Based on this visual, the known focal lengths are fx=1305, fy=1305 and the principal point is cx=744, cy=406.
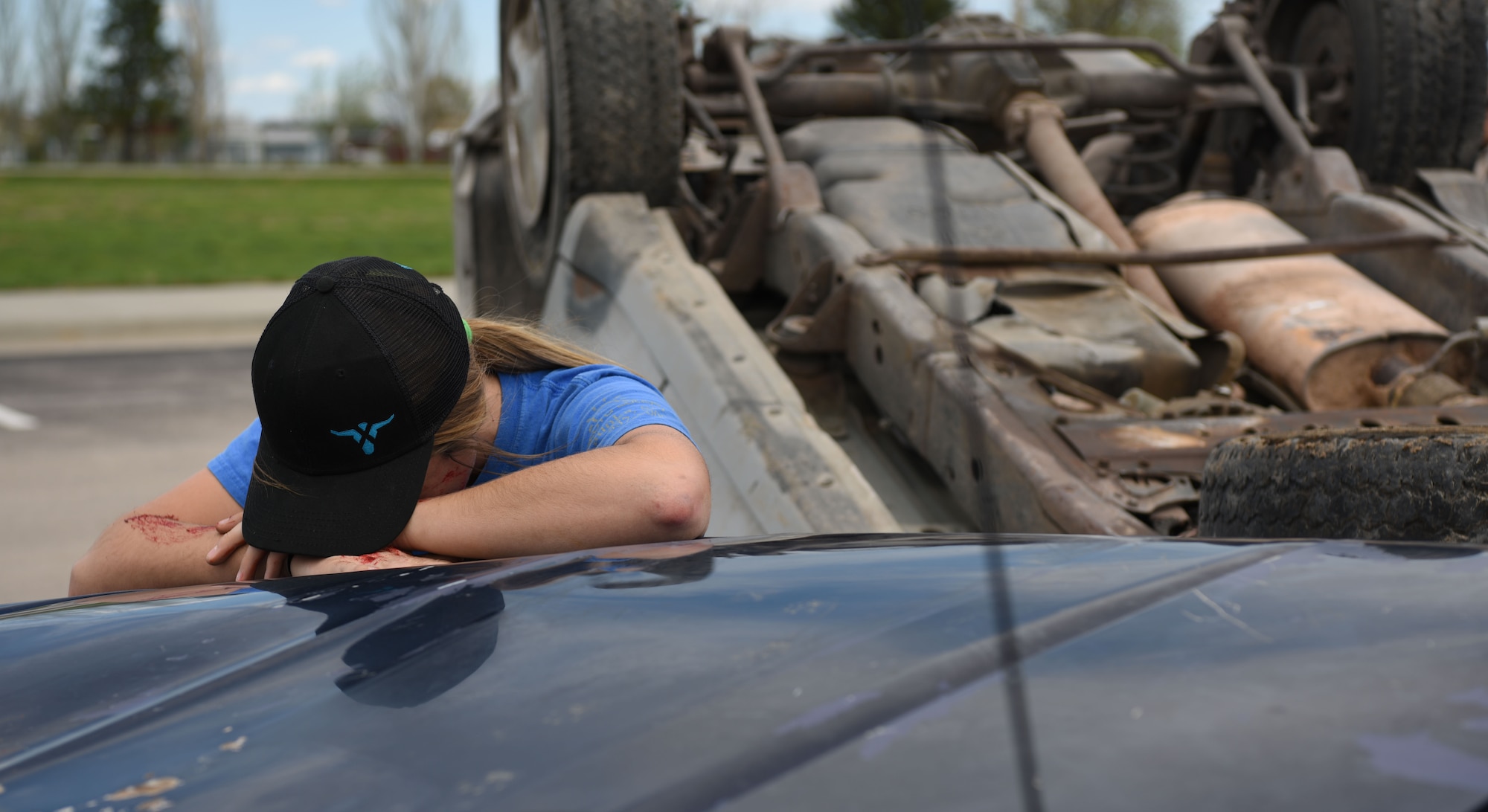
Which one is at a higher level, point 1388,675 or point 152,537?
point 1388,675

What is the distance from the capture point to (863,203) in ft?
12.7

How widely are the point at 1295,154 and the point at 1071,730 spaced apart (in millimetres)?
4237

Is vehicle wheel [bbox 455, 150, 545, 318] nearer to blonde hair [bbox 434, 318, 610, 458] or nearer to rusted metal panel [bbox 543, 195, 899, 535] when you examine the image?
rusted metal panel [bbox 543, 195, 899, 535]

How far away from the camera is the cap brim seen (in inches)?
60.1

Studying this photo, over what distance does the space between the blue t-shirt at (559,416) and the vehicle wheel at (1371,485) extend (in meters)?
0.80

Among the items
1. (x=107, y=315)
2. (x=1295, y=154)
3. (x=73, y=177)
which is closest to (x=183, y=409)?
(x=107, y=315)

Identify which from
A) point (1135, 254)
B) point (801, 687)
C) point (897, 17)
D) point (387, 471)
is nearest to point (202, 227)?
point (897, 17)

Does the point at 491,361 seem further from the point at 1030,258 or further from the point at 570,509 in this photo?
the point at 1030,258

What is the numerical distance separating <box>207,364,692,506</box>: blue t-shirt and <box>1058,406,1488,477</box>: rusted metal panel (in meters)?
1.19

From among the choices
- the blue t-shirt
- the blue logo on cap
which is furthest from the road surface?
the blue logo on cap

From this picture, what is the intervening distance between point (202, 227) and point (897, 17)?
19.3 metres

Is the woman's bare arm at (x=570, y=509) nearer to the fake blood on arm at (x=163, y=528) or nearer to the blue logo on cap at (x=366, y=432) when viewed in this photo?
the blue logo on cap at (x=366, y=432)

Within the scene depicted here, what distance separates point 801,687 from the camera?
89cm

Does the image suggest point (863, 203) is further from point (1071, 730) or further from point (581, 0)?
point (1071, 730)
